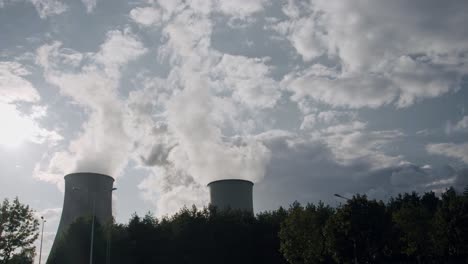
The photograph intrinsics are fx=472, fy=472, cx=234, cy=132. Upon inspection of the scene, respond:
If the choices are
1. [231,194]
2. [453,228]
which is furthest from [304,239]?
[231,194]

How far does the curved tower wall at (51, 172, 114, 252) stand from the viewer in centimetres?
4409

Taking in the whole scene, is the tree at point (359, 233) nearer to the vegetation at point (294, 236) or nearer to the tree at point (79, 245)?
the vegetation at point (294, 236)

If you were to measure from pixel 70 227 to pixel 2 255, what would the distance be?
1314 cm

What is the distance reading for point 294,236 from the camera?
40500 mm

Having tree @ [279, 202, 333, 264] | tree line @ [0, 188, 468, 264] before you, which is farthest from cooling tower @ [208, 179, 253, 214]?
tree @ [279, 202, 333, 264]

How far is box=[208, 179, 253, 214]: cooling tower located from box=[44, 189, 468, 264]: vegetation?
1.90m

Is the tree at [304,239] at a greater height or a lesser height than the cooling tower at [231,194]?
lesser

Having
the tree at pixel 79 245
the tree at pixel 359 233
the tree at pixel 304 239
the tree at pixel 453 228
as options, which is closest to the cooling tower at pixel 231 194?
the tree at pixel 304 239

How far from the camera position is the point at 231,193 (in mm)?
52188

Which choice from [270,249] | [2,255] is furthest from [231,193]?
[2,255]

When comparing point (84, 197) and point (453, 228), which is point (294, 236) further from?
point (84, 197)

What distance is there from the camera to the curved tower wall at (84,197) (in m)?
44.1

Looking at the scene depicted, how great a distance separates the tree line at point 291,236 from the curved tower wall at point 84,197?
5.87ft

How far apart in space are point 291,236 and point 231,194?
1276 centimetres
